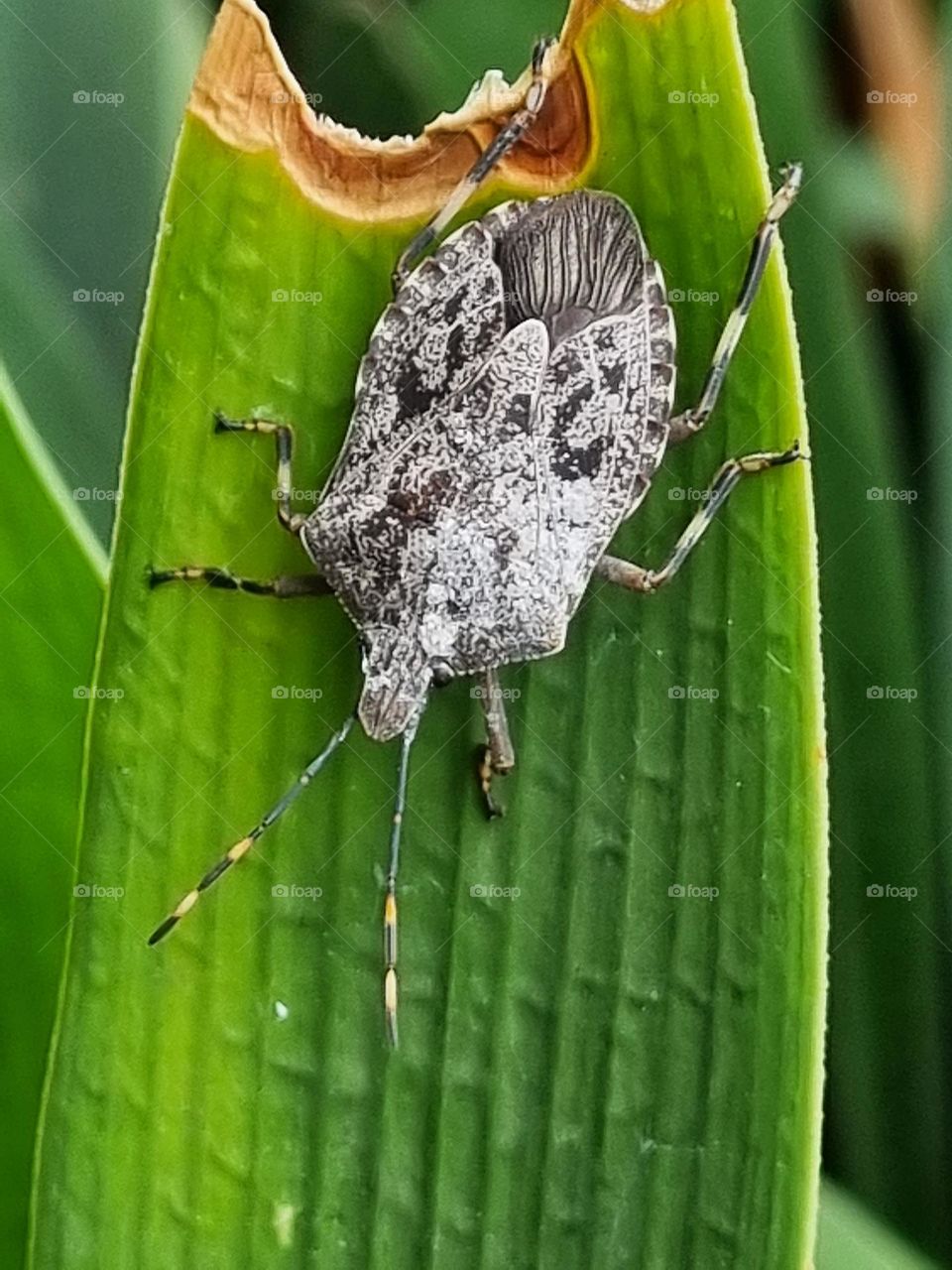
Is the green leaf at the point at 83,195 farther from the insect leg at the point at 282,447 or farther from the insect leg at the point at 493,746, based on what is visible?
the insect leg at the point at 493,746

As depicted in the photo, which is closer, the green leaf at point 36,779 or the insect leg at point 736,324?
the insect leg at point 736,324

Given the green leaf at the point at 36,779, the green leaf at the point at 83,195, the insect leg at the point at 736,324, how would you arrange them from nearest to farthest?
the insect leg at the point at 736,324 → the green leaf at the point at 36,779 → the green leaf at the point at 83,195

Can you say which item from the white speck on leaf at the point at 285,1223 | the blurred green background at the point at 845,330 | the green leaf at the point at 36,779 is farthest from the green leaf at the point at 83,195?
the white speck on leaf at the point at 285,1223

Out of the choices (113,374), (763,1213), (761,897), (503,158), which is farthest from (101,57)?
(763,1213)

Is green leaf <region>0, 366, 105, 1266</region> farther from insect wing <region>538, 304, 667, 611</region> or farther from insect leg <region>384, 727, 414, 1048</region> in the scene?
insect wing <region>538, 304, 667, 611</region>

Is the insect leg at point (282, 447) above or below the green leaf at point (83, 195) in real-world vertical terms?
below

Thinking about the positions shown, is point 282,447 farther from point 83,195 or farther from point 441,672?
point 83,195

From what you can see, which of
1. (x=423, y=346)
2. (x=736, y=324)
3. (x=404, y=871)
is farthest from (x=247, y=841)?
(x=736, y=324)

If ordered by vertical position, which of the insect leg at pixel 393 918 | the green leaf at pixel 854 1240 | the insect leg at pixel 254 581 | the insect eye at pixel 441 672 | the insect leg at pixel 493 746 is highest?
the insect leg at pixel 254 581

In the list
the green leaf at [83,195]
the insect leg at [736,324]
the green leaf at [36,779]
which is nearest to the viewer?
the insect leg at [736,324]
